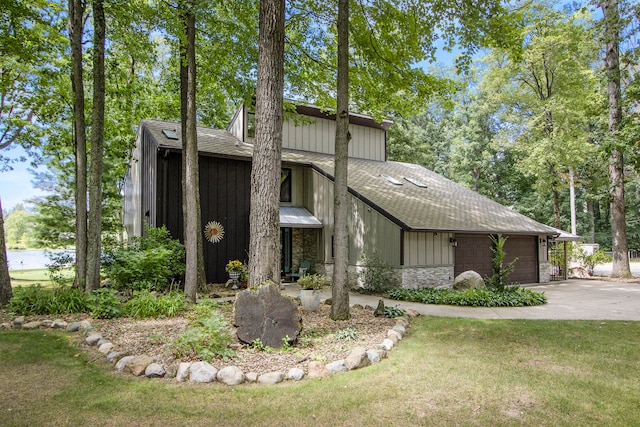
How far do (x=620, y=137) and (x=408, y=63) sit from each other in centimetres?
830

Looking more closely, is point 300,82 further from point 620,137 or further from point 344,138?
point 620,137

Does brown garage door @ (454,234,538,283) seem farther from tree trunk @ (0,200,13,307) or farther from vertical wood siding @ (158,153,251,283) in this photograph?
tree trunk @ (0,200,13,307)

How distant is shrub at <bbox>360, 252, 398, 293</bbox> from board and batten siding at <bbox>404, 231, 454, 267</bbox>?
62 cm

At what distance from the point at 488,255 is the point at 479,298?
14.8ft

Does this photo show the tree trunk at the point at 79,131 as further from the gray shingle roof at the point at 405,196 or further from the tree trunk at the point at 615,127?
the tree trunk at the point at 615,127

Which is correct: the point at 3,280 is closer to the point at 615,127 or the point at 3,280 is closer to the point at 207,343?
the point at 207,343

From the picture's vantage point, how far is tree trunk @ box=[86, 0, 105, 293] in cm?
793

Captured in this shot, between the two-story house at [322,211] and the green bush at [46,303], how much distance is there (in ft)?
13.7

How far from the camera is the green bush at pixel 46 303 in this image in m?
7.16

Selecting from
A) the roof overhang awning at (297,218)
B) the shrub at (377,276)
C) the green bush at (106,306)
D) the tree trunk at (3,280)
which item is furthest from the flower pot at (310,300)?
the tree trunk at (3,280)

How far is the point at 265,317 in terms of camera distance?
16.8 ft

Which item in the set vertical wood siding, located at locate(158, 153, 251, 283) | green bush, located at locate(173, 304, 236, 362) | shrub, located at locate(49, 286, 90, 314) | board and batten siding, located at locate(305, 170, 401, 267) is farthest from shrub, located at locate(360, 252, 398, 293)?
shrub, located at locate(49, 286, 90, 314)

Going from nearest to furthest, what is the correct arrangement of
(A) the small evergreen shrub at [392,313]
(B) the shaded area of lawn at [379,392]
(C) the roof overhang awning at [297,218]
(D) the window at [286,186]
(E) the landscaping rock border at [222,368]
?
(B) the shaded area of lawn at [379,392]
(E) the landscaping rock border at [222,368]
(A) the small evergreen shrub at [392,313]
(C) the roof overhang awning at [297,218]
(D) the window at [286,186]

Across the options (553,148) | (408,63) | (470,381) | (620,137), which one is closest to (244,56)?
(408,63)
